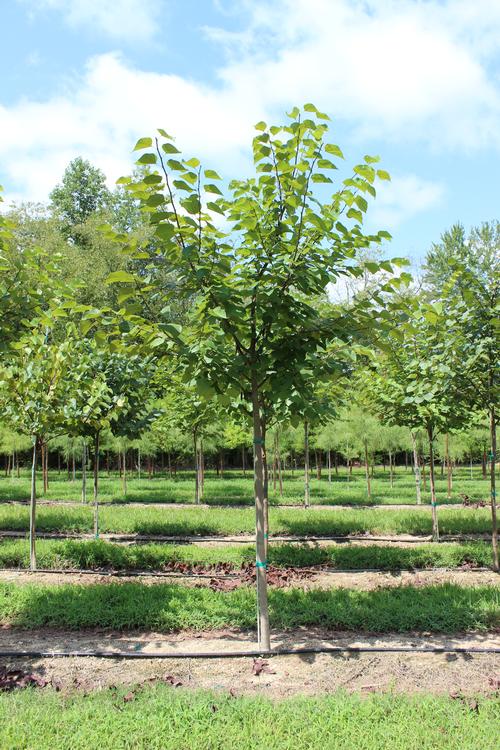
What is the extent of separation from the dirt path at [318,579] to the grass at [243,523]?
3.43 metres

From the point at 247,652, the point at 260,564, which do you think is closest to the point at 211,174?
the point at 260,564

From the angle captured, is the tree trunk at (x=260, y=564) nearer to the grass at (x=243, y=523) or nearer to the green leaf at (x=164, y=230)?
the green leaf at (x=164, y=230)

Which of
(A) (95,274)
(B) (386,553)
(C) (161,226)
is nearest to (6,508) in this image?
(B) (386,553)

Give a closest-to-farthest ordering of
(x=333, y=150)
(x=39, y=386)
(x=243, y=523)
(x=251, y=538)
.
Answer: (x=333, y=150)
(x=39, y=386)
(x=251, y=538)
(x=243, y=523)

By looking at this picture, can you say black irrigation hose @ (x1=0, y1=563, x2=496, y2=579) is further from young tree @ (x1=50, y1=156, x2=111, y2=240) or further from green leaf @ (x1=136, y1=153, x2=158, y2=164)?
young tree @ (x1=50, y1=156, x2=111, y2=240)

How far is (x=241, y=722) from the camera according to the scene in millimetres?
3445

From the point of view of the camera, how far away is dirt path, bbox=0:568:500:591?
7.38 m

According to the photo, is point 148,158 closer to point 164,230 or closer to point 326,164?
point 164,230

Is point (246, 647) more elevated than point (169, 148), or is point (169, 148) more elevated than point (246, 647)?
point (169, 148)

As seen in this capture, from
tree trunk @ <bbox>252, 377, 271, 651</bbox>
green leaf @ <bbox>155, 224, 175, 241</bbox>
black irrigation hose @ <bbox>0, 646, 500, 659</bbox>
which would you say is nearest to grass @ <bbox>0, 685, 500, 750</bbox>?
black irrigation hose @ <bbox>0, 646, 500, 659</bbox>

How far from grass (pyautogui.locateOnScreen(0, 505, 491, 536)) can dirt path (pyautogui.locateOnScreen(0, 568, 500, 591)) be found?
3.43 m

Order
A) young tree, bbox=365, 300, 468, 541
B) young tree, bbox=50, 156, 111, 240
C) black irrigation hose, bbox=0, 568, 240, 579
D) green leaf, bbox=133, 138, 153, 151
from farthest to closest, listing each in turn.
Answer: young tree, bbox=50, 156, 111, 240
black irrigation hose, bbox=0, 568, 240, 579
young tree, bbox=365, 300, 468, 541
green leaf, bbox=133, 138, 153, 151

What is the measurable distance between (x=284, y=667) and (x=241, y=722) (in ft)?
3.46

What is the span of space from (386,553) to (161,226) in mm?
6825
